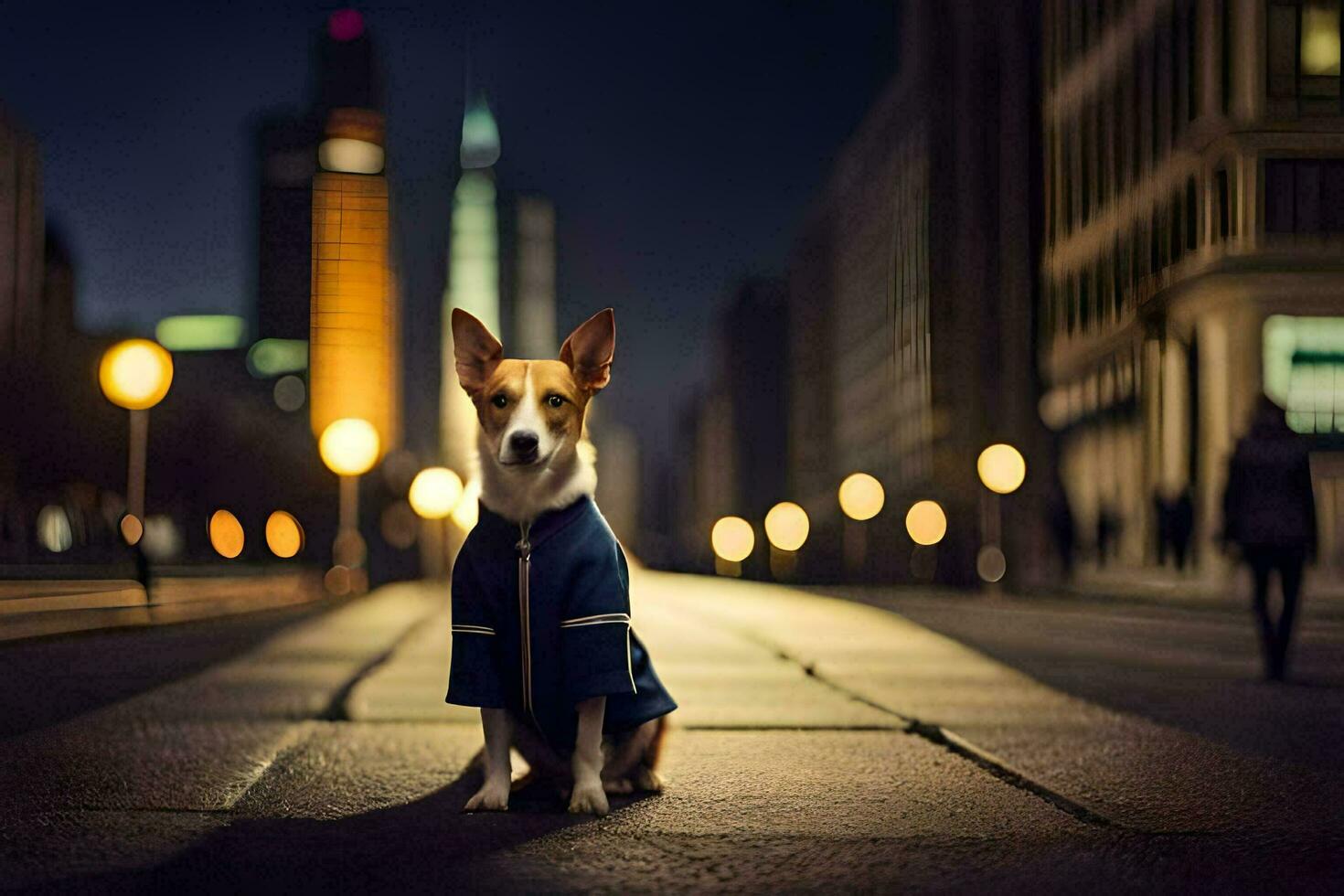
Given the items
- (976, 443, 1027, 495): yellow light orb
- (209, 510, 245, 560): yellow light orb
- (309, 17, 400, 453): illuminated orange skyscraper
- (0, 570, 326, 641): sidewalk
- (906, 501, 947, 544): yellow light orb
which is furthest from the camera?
(209, 510, 245, 560): yellow light orb

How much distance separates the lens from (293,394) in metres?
77.1

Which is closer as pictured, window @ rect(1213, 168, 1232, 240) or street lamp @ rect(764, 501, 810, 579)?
window @ rect(1213, 168, 1232, 240)

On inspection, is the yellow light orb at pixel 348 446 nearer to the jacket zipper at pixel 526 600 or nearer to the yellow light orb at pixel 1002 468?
the yellow light orb at pixel 1002 468

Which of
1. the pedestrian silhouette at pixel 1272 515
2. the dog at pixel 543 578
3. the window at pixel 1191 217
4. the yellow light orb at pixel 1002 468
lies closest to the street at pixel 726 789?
the dog at pixel 543 578

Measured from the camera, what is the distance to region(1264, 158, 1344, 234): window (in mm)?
33000

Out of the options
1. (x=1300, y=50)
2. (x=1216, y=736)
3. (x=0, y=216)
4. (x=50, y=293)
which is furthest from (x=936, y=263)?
(x=1216, y=736)

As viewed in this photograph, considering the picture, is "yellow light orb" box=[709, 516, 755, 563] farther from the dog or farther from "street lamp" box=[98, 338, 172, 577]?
the dog

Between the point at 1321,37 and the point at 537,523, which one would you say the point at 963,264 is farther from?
the point at 537,523

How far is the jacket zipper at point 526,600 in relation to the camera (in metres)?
5.21

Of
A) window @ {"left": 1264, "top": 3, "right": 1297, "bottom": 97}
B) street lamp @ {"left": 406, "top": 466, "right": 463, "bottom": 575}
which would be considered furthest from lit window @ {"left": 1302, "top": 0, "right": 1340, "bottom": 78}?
street lamp @ {"left": 406, "top": 466, "right": 463, "bottom": 575}

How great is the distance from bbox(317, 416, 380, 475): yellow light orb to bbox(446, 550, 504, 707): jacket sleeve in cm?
2753

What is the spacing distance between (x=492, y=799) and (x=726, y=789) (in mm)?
→ 1007

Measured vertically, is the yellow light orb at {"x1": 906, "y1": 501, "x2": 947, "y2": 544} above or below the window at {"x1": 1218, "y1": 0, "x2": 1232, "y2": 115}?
below

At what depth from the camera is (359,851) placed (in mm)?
4766
